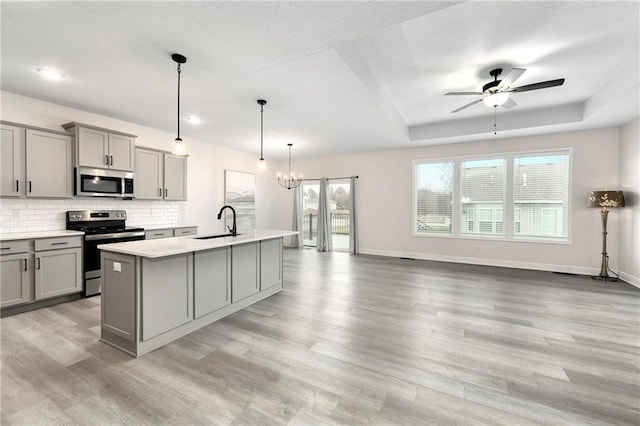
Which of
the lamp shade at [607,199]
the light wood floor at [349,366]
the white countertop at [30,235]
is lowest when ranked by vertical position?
the light wood floor at [349,366]

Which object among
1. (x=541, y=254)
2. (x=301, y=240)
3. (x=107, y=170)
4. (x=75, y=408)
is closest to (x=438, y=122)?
(x=541, y=254)

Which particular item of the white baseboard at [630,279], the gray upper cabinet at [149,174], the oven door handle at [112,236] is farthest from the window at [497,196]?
the oven door handle at [112,236]

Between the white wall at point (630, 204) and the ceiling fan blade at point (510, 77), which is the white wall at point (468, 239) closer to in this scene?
the white wall at point (630, 204)

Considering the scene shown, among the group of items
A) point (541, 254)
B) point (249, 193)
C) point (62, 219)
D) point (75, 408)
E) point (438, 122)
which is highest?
point (438, 122)

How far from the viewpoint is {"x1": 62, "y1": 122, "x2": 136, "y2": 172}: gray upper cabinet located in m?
3.99

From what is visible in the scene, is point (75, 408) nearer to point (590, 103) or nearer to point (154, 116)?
point (154, 116)

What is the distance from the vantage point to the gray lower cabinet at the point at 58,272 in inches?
136

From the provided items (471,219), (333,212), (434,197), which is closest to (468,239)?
(471,219)

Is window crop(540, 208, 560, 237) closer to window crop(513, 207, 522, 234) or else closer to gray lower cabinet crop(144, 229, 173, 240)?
window crop(513, 207, 522, 234)

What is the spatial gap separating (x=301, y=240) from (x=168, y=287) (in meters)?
6.05

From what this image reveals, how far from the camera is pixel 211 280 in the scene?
3.12 m

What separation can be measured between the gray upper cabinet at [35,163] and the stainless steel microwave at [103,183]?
0.13m

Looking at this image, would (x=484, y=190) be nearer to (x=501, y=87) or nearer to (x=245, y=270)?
(x=501, y=87)

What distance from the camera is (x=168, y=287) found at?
2.66 meters
